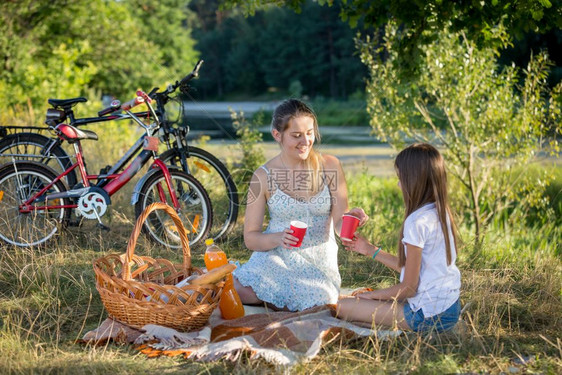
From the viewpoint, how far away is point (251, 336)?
3.01 m

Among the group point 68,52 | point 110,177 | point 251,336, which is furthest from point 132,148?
point 68,52

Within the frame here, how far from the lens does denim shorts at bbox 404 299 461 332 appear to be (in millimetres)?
3031

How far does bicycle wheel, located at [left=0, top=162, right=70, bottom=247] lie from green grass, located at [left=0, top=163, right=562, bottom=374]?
14cm

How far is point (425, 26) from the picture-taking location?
4992mm

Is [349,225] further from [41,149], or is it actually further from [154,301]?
[41,149]

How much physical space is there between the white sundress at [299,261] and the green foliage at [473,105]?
2.68m

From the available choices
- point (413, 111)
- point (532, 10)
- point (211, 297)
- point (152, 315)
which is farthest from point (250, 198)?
point (413, 111)

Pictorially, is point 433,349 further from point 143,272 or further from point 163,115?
point 163,115

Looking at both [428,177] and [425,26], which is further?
[425,26]

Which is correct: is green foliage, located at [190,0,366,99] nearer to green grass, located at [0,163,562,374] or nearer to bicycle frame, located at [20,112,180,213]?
bicycle frame, located at [20,112,180,213]

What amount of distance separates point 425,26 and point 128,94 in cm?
1312

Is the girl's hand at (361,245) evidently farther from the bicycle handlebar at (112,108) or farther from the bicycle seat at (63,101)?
the bicycle seat at (63,101)

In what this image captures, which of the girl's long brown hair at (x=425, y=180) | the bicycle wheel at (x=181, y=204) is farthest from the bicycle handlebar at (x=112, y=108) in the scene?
the girl's long brown hair at (x=425, y=180)

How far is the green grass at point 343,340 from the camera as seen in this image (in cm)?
274
